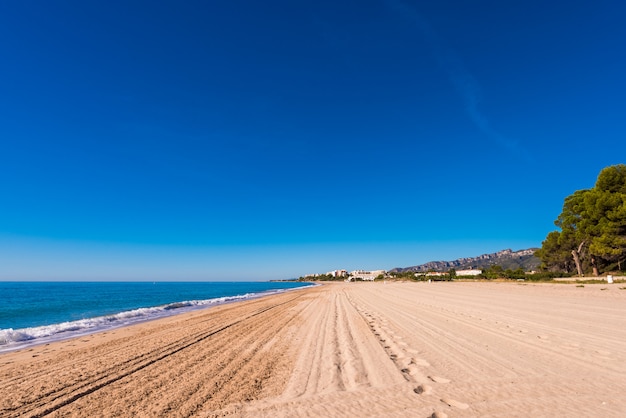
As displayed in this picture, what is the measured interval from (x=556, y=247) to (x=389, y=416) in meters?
55.5

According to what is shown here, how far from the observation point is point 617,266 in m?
35.8

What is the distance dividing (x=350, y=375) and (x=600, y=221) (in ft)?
127

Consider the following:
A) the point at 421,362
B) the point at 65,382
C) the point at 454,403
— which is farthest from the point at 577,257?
the point at 65,382

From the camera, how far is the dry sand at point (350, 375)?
12.2ft

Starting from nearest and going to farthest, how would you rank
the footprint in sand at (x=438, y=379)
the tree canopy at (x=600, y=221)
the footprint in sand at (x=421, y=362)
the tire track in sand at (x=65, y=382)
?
the footprint in sand at (x=438, y=379) < the tire track in sand at (x=65, y=382) < the footprint in sand at (x=421, y=362) < the tree canopy at (x=600, y=221)

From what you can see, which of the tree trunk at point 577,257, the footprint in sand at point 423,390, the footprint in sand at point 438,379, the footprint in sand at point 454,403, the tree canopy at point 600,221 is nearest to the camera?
the footprint in sand at point 454,403

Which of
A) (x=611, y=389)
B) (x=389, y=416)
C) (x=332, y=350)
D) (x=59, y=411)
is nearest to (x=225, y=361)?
(x=332, y=350)

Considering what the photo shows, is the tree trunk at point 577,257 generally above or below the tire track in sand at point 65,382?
above

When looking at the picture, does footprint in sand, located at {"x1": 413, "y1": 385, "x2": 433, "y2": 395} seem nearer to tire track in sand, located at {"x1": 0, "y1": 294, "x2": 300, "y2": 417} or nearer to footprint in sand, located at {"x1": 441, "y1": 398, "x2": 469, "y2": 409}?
footprint in sand, located at {"x1": 441, "y1": 398, "x2": 469, "y2": 409}

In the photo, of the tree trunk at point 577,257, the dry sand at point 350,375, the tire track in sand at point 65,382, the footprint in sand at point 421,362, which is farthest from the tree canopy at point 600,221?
the tire track in sand at point 65,382

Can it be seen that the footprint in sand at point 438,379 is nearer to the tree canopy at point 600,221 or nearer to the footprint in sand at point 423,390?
the footprint in sand at point 423,390

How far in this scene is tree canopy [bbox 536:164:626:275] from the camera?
1155 inches

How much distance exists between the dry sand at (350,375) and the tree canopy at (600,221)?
27835 mm

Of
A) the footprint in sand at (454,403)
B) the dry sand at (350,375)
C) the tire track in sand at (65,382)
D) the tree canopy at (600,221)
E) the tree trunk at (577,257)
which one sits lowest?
the tire track in sand at (65,382)
